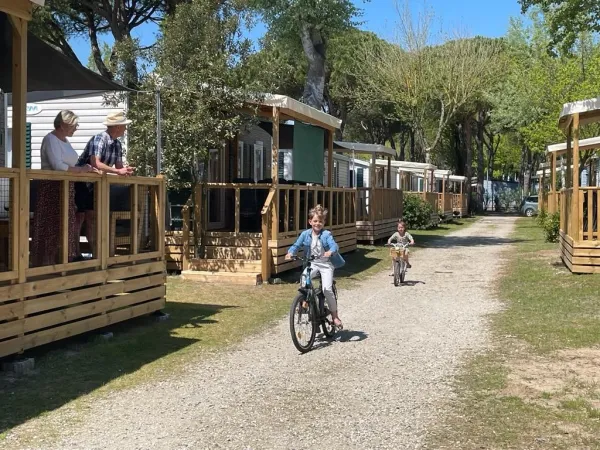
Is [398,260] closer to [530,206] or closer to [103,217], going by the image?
[103,217]

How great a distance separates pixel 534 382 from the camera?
19.1 ft

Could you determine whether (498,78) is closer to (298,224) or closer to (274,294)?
(298,224)

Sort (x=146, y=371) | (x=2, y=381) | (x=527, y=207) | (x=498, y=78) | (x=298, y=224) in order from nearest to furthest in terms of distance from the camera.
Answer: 1. (x=2, y=381)
2. (x=146, y=371)
3. (x=298, y=224)
4. (x=498, y=78)
5. (x=527, y=207)

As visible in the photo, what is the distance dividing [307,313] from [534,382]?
223 centimetres

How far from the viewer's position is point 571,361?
6.52m

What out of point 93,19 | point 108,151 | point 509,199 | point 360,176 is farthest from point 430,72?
point 509,199

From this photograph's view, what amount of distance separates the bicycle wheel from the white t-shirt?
2.57 m

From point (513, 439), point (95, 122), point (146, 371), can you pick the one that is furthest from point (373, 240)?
point (513, 439)

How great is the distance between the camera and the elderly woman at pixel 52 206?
648 cm

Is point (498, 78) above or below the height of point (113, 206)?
above

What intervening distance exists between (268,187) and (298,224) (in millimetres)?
1282

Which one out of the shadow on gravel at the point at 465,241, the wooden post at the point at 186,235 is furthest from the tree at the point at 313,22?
the wooden post at the point at 186,235

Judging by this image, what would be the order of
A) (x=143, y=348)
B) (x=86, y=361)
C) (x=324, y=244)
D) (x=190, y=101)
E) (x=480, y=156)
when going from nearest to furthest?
(x=86, y=361) < (x=143, y=348) < (x=324, y=244) < (x=190, y=101) < (x=480, y=156)

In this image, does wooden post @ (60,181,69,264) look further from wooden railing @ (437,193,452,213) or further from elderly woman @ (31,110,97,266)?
wooden railing @ (437,193,452,213)
